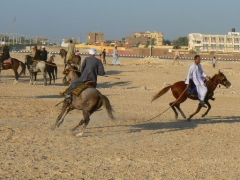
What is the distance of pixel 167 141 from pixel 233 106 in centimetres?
913

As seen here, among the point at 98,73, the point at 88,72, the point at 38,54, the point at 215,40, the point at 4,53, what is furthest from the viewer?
the point at 215,40

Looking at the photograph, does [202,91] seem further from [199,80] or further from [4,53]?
[4,53]

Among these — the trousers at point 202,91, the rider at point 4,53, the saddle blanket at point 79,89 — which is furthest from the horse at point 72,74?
the rider at point 4,53

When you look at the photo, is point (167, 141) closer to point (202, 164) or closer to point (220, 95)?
point (202, 164)

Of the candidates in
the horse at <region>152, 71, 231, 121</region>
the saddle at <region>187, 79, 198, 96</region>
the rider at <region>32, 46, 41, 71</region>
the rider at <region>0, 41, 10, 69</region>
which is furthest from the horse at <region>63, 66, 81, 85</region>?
the rider at <region>0, 41, 10, 69</region>

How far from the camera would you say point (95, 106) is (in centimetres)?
1191

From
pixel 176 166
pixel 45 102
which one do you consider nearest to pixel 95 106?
pixel 176 166

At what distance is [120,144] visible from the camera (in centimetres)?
1119

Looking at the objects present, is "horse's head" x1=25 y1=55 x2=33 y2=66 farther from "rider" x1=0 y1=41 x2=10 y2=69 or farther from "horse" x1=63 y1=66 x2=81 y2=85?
"horse" x1=63 y1=66 x2=81 y2=85

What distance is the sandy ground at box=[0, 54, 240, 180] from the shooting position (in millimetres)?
8719

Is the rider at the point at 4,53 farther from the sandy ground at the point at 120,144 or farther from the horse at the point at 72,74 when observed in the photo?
the horse at the point at 72,74

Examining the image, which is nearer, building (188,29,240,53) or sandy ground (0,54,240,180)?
sandy ground (0,54,240,180)

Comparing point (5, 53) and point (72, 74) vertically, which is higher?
point (5, 53)

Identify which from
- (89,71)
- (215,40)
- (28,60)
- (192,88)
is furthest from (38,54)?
(215,40)
